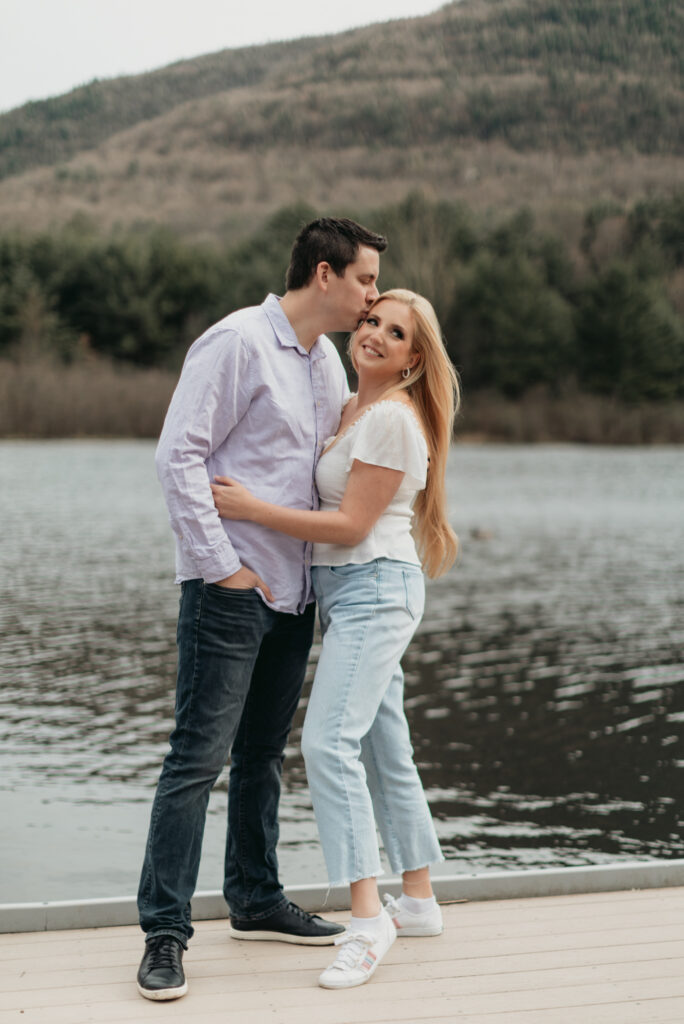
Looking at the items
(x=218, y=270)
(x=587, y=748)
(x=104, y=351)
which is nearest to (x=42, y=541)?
(x=587, y=748)

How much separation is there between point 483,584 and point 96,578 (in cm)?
396

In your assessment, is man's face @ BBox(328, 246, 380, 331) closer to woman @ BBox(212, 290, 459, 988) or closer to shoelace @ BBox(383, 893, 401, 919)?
woman @ BBox(212, 290, 459, 988)

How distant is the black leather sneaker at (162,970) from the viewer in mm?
2201

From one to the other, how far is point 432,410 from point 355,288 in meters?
0.28

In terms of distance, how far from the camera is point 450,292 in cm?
4806

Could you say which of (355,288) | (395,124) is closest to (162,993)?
(355,288)

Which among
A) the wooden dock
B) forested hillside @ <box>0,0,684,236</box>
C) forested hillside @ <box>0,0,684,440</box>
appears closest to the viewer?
the wooden dock

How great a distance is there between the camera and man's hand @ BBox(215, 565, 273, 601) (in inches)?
92.7

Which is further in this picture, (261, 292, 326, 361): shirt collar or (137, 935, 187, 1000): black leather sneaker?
(261, 292, 326, 361): shirt collar

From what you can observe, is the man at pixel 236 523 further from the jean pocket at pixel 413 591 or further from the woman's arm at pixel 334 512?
the jean pocket at pixel 413 591

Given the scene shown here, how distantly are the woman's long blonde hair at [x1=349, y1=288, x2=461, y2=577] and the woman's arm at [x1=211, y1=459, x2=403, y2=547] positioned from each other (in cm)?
16

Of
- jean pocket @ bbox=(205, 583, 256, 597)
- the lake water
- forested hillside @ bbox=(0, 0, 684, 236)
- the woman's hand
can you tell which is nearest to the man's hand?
jean pocket @ bbox=(205, 583, 256, 597)

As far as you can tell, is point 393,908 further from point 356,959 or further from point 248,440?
point 248,440

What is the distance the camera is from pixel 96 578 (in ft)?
43.1
